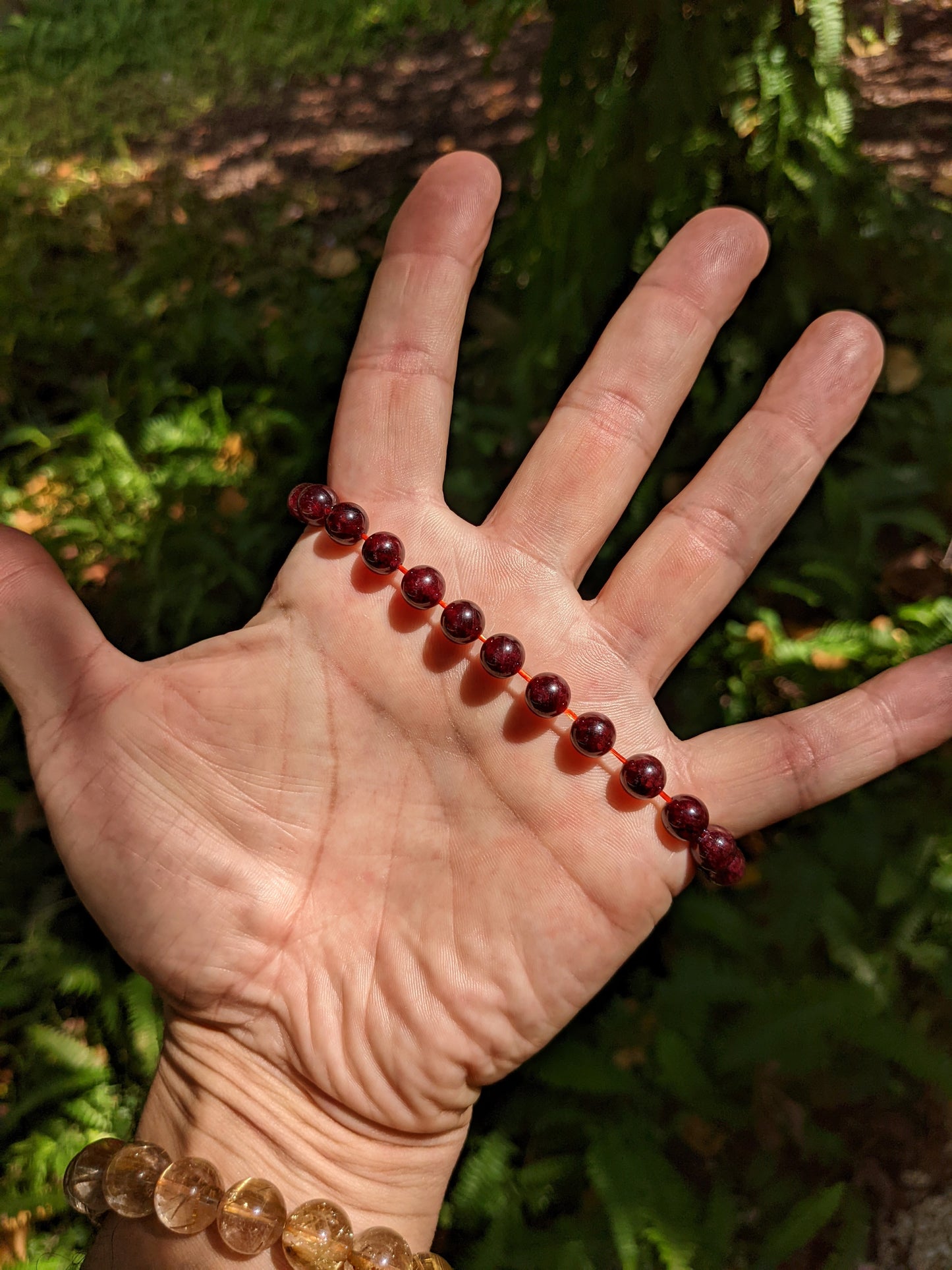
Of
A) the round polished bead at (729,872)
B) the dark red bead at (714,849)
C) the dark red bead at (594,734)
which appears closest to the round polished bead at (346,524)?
the dark red bead at (594,734)

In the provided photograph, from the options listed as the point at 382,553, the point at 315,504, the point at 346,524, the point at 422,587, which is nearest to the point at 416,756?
the point at 422,587

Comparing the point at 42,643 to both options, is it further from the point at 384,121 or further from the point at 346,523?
the point at 384,121

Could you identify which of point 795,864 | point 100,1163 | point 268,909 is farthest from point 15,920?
point 795,864

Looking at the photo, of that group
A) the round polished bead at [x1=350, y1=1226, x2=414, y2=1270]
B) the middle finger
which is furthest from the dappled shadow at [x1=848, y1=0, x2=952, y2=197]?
the round polished bead at [x1=350, y1=1226, x2=414, y2=1270]

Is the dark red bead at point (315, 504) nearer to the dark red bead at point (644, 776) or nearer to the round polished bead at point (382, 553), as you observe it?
the round polished bead at point (382, 553)

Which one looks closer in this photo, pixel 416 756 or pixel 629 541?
pixel 416 756

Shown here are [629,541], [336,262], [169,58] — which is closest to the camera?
[629,541]

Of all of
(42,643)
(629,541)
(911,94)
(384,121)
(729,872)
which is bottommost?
(42,643)

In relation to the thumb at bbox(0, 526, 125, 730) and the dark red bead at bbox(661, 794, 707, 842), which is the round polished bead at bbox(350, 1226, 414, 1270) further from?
the thumb at bbox(0, 526, 125, 730)
